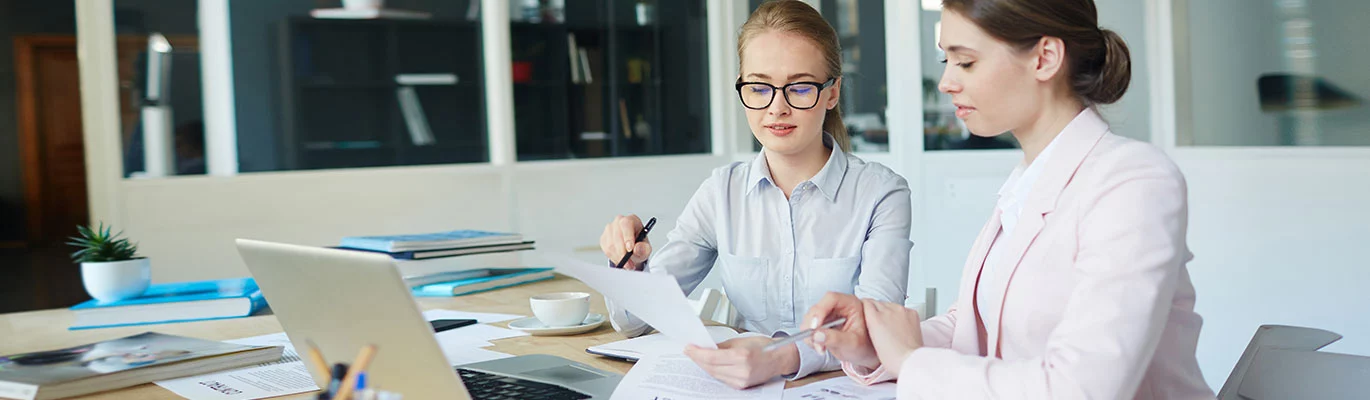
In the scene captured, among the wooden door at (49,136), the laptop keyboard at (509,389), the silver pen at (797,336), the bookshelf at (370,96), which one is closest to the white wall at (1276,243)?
the silver pen at (797,336)

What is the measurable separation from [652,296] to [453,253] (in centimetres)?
108

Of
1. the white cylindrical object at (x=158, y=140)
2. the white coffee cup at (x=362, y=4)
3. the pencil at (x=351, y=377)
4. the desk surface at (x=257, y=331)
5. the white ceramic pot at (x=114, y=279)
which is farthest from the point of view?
the white coffee cup at (x=362, y=4)

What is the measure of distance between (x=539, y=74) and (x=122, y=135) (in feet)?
5.70

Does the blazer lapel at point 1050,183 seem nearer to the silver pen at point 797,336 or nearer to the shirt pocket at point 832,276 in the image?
the silver pen at point 797,336

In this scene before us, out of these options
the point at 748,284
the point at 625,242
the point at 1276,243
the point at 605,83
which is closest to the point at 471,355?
the point at 625,242

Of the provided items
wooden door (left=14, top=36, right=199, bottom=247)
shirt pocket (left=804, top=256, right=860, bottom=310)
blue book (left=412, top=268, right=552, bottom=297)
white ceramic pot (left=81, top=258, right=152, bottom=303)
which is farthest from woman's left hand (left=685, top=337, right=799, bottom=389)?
wooden door (left=14, top=36, right=199, bottom=247)

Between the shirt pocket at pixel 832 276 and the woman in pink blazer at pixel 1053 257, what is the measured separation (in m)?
0.46

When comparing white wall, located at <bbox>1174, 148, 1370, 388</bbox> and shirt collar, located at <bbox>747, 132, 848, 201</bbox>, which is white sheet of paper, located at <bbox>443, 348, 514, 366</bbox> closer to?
shirt collar, located at <bbox>747, 132, 848, 201</bbox>

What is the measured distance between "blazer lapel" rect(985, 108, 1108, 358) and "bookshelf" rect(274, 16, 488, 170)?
16.5 feet

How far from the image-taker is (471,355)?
149 centimetres

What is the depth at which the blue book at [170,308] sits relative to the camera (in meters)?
1.93

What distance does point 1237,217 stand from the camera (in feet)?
9.75

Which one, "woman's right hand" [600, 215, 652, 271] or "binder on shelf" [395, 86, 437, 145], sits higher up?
"binder on shelf" [395, 86, 437, 145]

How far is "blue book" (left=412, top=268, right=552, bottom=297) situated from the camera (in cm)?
215
